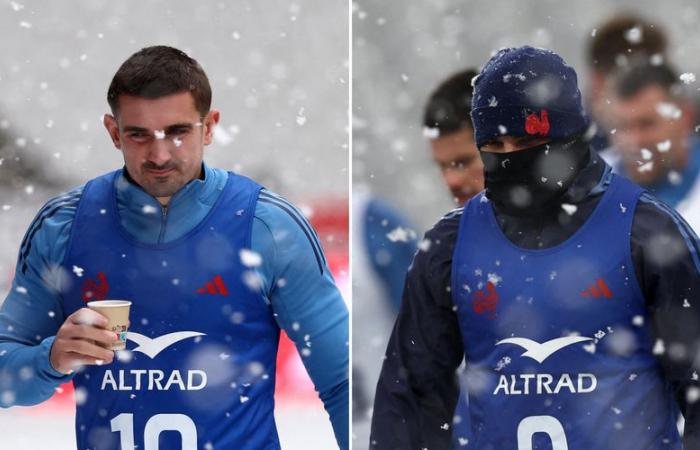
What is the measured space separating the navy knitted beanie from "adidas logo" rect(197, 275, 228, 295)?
2.96ft

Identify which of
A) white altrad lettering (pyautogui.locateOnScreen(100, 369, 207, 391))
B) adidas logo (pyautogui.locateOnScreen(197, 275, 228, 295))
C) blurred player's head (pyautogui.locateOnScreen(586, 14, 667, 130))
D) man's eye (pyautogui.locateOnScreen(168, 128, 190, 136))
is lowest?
white altrad lettering (pyautogui.locateOnScreen(100, 369, 207, 391))

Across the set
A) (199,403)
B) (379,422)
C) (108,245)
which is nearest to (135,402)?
(199,403)

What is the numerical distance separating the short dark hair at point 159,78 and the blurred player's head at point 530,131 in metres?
0.87

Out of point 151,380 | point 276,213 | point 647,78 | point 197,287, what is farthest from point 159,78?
point 647,78

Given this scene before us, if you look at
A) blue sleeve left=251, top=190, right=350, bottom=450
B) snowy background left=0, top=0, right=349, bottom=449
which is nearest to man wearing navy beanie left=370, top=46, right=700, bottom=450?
blue sleeve left=251, top=190, right=350, bottom=450

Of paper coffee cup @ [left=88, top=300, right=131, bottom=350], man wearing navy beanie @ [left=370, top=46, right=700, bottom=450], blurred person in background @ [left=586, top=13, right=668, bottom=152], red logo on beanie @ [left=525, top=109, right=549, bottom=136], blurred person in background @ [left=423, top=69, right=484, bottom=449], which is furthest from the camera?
blurred person in background @ [left=423, top=69, right=484, bottom=449]

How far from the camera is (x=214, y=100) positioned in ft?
11.8

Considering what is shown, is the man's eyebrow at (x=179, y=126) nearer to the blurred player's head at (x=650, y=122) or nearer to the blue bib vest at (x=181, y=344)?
the blue bib vest at (x=181, y=344)

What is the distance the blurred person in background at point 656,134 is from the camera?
3.41m

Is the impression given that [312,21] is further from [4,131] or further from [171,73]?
[4,131]

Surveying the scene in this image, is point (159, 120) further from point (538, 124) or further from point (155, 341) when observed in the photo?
point (538, 124)

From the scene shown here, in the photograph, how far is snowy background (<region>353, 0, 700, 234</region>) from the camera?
3.77 metres

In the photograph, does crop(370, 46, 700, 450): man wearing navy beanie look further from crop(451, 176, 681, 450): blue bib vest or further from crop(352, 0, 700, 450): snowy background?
crop(352, 0, 700, 450): snowy background

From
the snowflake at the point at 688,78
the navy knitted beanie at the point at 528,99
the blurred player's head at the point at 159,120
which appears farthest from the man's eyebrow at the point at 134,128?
the snowflake at the point at 688,78
